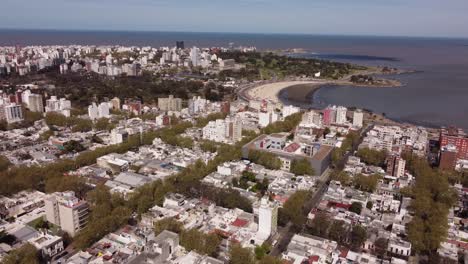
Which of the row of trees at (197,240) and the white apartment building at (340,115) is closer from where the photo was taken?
the row of trees at (197,240)

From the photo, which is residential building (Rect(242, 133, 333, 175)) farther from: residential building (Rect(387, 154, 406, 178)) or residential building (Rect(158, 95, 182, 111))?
residential building (Rect(158, 95, 182, 111))

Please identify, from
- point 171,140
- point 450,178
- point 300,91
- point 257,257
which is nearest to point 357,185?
point 450,178

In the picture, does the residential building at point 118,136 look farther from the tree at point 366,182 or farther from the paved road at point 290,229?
the tree at point 366,182

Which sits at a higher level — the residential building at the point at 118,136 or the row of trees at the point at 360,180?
the residential building at the point at 118,136

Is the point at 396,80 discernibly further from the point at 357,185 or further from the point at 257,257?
the point at 257,257

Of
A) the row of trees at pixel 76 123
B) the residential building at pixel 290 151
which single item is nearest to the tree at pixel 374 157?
the residential building at pixel 290 151

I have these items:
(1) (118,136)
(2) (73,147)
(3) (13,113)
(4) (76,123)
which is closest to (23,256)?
(2) (73,147)
